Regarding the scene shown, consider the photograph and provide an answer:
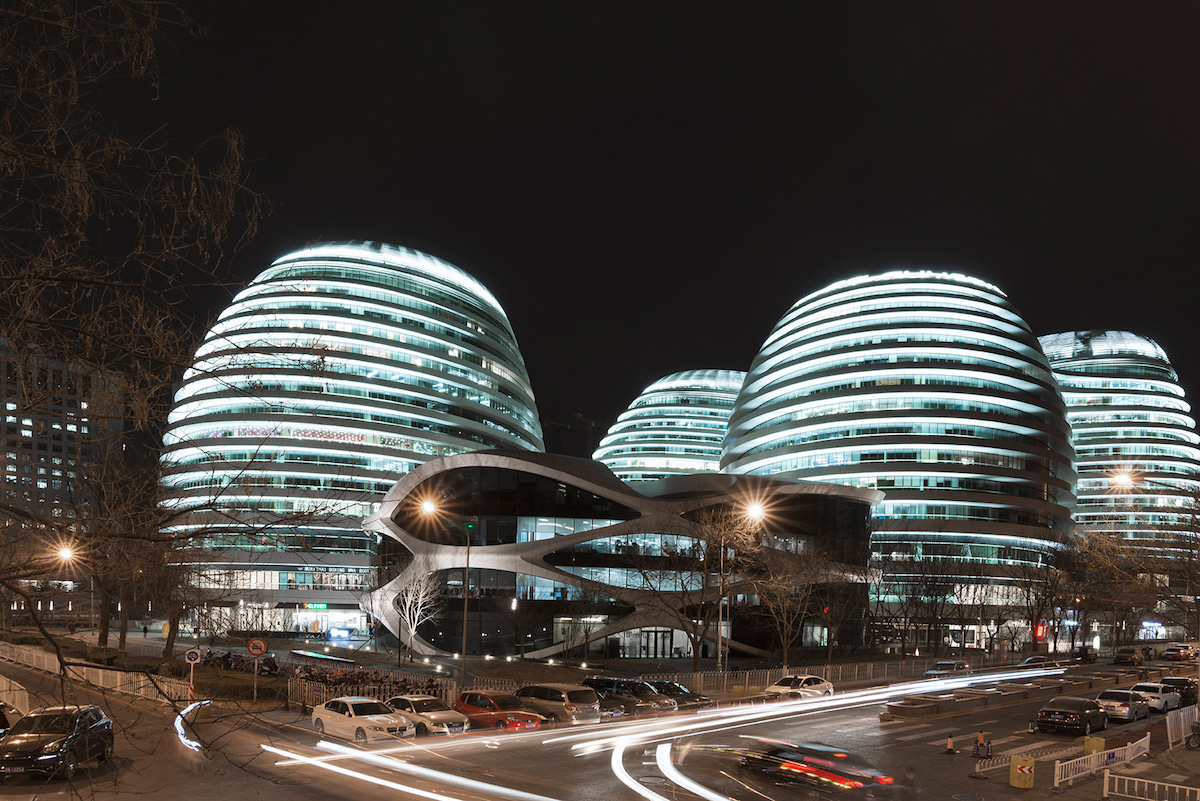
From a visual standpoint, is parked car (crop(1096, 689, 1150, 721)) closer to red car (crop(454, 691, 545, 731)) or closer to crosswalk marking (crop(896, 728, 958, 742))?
crosswalk marking (crop(896, 728, 958, 742))

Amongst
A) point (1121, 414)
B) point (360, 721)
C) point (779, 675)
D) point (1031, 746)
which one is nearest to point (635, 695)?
point (360, 721)

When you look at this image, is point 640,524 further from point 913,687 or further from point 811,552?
point 913,687

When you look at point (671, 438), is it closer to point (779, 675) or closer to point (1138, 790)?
point (779, 675)

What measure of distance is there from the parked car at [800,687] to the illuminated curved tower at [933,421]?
6939 cm

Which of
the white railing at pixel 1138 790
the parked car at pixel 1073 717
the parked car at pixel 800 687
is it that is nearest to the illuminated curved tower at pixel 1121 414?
the parked car at pixel 800 687

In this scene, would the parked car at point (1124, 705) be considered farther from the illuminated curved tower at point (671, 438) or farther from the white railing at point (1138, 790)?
the illuminated curved tower at point (671, 438)

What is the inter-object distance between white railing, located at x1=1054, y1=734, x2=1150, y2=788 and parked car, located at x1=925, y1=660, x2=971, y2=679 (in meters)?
30.9

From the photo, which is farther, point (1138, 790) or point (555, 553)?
point (555, 553)

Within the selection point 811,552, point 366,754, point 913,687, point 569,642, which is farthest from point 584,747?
point 811,552

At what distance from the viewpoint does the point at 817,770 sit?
867 inches

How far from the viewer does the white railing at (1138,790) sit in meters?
22.5

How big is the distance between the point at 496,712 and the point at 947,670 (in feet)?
135

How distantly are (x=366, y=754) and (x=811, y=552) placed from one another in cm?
5756

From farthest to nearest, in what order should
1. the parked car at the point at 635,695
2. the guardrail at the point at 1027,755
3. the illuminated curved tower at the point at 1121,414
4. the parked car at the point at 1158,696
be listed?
1. the illuminated curved tower at the point at 1121,414
2. the parked car at the point at 1158,696
3. the parked car at the point at 635,695
4. the guardrail at the point at 1027,755
